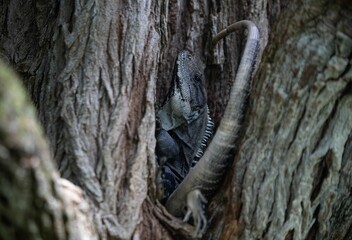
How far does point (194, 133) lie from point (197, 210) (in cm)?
72

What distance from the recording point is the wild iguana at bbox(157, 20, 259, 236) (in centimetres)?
235

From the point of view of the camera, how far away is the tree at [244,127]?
81.0 inches

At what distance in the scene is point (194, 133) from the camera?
9.67 ft

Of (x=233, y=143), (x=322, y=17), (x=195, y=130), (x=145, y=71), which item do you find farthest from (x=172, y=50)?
(x=322, y=17)

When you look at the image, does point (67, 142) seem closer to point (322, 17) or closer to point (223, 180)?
point (223, 180)

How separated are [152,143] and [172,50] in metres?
0.93

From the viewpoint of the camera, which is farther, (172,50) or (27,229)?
(172,50)

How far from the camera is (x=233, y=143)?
2.36 metres

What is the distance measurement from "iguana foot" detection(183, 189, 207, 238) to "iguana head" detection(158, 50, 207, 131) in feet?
2.05

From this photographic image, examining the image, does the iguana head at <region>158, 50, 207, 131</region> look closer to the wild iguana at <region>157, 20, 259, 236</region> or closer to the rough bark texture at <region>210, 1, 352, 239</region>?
the wild iguana at <region>157, 20, 259, 236</region>

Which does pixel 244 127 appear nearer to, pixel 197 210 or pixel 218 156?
pixel 218 156

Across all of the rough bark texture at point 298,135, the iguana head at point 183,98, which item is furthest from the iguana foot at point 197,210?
the iguana head at point 183,98

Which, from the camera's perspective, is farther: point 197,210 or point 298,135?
point 197,210

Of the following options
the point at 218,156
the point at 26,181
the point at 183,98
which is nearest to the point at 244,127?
the point at 218,156
